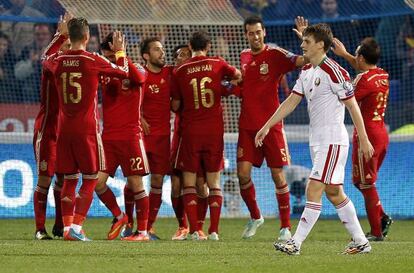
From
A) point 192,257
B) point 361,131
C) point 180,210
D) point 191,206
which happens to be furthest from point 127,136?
point 361,131

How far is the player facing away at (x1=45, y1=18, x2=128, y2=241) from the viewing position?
12.0 metres

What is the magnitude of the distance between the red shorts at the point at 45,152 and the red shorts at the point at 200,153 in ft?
5.05

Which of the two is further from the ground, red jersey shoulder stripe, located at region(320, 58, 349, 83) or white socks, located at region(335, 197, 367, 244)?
red jersey shoulder stripe, located at region(320, 58, 349, 83)

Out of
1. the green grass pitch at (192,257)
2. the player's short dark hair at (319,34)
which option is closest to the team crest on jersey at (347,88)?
the player's short dark hair at (319,34)

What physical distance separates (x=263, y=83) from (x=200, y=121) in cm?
88

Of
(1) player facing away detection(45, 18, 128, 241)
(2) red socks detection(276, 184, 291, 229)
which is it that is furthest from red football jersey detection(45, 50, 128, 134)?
(2) red socks detection(276, 184, 291, 229)

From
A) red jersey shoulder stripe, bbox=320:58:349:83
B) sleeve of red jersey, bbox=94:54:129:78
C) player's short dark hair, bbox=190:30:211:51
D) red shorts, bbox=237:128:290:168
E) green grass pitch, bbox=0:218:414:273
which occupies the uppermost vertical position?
player's short dark hair, bbox=190:30:211:51

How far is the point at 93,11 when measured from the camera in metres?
16.8

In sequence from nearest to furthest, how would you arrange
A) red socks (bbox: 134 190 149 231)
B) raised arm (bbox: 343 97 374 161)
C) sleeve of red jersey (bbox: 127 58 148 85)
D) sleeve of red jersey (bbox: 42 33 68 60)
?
raised arm (bbox: 343 97 374 161)
sleeve of red jersey (bbox: 127 58 148 85)
sleeve of red jersey (bbox: 42 33 68 60)
red socks (bbox: 134 190 149 231)

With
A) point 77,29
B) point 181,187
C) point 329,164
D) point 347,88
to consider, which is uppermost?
point 77,29

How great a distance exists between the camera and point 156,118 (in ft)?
44.9

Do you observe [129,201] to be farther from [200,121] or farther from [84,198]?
[84,198]

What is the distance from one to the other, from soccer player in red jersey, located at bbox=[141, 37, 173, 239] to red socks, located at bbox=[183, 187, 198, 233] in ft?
1.44

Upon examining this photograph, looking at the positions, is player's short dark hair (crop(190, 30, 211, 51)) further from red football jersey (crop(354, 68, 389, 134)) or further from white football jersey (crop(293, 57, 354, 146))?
white football jersey (crop(293, 57, 354, 146))
